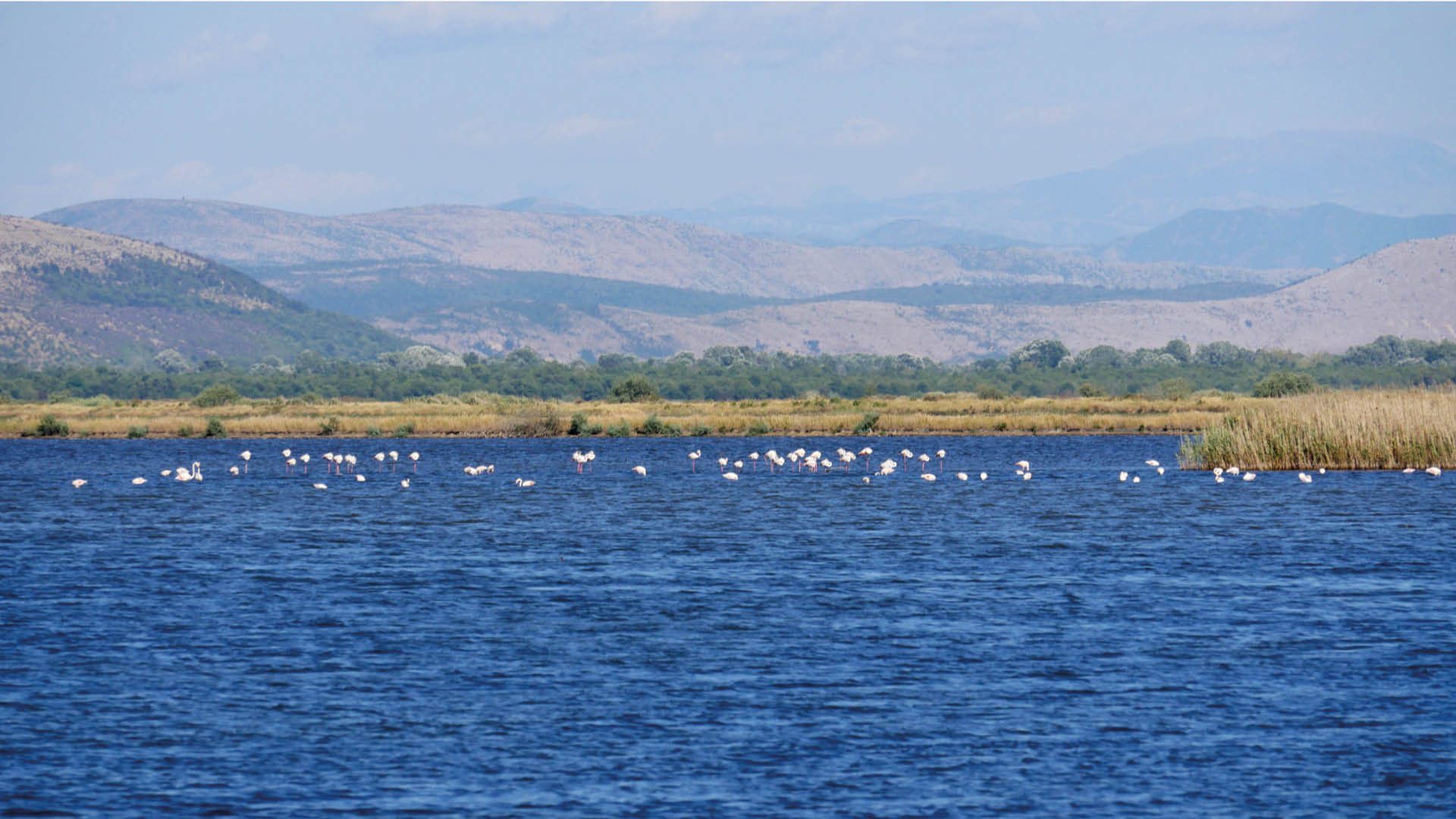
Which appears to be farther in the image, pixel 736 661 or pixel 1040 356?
pixel 1040 356

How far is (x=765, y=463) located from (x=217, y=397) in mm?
59944

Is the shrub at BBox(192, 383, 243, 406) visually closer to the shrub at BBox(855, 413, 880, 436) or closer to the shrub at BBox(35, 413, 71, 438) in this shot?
the shrub at BBox(35, 413, 71, 438)

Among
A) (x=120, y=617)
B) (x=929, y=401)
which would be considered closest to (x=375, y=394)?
(x=929, y=401)

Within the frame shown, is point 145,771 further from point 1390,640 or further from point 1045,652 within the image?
point 1390,640

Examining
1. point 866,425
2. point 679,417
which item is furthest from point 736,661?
point 679,417

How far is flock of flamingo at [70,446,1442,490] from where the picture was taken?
59.2m

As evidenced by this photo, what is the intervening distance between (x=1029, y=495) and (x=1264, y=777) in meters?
34.8

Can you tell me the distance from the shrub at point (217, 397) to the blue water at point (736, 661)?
69.4 meters

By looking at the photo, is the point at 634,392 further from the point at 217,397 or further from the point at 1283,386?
the point at 1283,386

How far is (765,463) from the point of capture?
70.1 metres

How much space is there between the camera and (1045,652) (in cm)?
2673

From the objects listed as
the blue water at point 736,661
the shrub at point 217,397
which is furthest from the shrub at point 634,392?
the blue water at point 736,661

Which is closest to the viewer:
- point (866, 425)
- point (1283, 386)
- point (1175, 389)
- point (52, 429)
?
point (866, 425)

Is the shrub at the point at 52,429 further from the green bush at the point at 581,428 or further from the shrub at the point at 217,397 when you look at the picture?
the green bush at the point at 581,428
